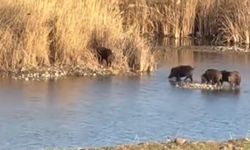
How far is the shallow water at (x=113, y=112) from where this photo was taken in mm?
11883

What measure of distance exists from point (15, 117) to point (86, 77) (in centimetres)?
535

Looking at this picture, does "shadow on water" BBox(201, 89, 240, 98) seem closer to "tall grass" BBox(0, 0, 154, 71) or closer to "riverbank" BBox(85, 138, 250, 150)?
"tall grass" BBox(0, 0, 154, 71)

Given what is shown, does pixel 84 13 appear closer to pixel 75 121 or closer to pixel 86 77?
pixel 86 77

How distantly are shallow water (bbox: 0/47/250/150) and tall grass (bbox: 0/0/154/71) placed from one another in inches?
43.1

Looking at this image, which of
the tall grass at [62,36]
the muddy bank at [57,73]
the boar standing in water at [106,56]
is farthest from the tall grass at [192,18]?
the muddy bank at [57,73]

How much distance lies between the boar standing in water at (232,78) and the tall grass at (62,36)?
102 inches

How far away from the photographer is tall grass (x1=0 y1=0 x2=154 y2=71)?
60.4 feet

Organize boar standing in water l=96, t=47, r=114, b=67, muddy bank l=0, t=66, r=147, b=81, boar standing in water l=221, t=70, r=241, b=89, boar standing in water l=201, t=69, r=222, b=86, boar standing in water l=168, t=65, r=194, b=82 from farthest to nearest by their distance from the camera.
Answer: boar standing in water l=96, t=47, r=114, b=67 → boar standing in water l=168, t=65, r=194, b=82 → muddy bank l=0, t=66, r=147, b=81 → boar standing in water l=201, t=69, r=222, b=86 → boar standing in water l=221, t=70, r=241, b=89

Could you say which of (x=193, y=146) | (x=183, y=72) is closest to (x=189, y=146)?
(x=193, y=146)

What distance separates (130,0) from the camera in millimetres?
28062

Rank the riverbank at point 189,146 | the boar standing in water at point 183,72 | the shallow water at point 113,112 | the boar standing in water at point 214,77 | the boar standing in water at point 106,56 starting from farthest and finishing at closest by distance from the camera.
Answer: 1. the boar standing in water at point 106,56
2. the boar standing in water at point 183,72
3. the boar standing in water at point 214,77
4. the shallow water at point 113,112
5. the riverbank at point 189,146

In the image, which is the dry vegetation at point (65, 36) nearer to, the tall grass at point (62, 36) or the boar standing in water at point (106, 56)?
the tall grass at point (62, 36)

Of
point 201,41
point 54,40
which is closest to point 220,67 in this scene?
Result: point 54,40

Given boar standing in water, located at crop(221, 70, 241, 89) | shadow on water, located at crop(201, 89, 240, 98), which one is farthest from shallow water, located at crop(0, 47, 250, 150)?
boar standing in water, located at crop(221, 70, 241, 89)
